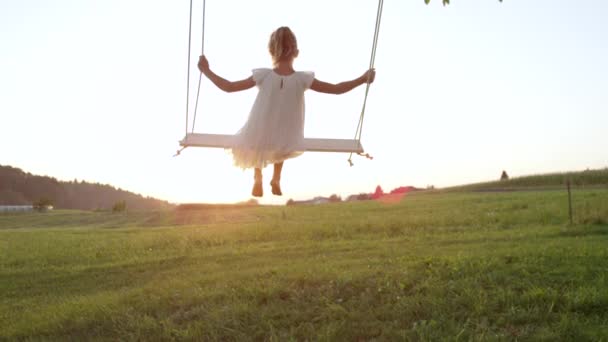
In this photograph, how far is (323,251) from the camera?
19422 mm

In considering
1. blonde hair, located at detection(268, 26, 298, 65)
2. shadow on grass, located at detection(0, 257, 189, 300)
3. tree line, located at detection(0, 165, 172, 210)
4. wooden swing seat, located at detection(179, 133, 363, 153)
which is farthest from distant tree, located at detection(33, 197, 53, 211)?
blonde hair, located at detection(268, 26, 298, 65)

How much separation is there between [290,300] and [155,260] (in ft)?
33.2

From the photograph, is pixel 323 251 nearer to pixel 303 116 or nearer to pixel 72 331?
pixel 72 331

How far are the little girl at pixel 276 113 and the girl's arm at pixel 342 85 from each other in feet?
0.39

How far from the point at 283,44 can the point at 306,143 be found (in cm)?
107

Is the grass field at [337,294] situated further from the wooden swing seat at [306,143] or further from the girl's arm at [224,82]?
the girl's arm at [224,82]

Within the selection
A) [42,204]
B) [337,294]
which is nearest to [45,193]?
[42,204]

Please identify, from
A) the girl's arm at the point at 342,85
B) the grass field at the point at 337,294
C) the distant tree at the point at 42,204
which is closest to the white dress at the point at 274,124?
the girl's arm at the point at 342,85

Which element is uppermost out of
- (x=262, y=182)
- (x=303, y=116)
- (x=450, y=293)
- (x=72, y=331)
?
(x=303, y=116)

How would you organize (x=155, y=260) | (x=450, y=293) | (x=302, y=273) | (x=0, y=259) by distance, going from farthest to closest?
(x=0, y=259) < (x=155, y=260) < (x=302, y=273) < (x=450, y=293)

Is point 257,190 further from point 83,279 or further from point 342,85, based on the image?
point 83,279

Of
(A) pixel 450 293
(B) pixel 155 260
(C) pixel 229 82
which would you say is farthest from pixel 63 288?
(C) pixel 229 82

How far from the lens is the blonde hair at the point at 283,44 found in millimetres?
7508

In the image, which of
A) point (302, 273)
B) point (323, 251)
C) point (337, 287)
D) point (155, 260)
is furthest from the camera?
point (155, 260)
